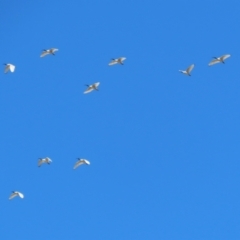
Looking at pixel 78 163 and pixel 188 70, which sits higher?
pixel 188 70

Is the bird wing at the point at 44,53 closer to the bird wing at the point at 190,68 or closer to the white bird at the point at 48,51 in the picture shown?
the white bird at the point at 48,51

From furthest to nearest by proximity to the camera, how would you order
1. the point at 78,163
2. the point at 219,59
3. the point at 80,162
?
the point at 80,162
the point at 78,163
the point at 219,59

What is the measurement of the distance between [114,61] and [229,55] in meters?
8.89

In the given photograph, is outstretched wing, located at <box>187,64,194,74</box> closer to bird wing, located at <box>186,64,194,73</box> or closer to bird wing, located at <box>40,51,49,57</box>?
bird wing, located at <box>186,64,194,73</box>

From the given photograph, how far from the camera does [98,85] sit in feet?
266

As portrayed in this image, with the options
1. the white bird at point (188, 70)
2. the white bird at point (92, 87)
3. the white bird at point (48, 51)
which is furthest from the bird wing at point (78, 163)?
the white bird at point (188, 70)

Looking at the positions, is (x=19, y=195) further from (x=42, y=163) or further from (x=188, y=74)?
(x=188, y=74)

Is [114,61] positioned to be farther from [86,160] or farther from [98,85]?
[86,160]

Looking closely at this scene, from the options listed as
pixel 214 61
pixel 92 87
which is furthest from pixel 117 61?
pixel 214 61

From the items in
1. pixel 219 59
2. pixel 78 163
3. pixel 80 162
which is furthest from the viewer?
pixel 80 162

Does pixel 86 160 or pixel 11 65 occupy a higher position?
pixel 11 65

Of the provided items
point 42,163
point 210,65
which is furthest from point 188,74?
point 42,163

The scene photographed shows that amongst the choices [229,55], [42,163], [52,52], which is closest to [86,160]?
[42,163]

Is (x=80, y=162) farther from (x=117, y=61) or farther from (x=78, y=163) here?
(x=117, y=61)
